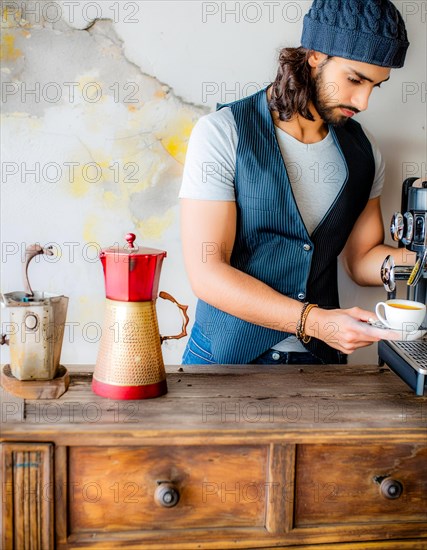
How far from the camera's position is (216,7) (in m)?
2.23

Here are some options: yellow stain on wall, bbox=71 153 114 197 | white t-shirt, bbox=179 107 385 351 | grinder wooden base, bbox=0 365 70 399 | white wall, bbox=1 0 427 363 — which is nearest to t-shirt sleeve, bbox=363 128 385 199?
white t-shirt, bbox=179 107 385 351

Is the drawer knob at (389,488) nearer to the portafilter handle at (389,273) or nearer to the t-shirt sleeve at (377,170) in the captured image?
the portafilter handle at (389,273)

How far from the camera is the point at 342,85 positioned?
198 centimetres

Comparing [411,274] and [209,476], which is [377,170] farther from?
[209,476]

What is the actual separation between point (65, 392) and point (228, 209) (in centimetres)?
68

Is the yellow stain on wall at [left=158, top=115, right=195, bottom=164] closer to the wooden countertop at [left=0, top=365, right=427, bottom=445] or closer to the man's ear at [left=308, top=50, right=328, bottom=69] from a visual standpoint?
the man's ear at [left=308, top=50, right=328, bottom=69]

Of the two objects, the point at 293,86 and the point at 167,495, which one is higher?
the point at 293,86

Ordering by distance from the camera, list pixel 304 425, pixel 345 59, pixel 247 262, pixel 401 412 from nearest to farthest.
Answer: pixel 304 425, pixel 401 412, pixel 345 59, pixel 247 262

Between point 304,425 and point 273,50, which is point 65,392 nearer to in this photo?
point 304,425

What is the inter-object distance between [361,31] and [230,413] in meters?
1.07

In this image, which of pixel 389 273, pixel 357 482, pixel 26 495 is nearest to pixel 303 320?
pixel 389 273

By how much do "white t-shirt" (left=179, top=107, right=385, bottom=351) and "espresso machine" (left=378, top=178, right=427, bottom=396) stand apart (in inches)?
11.4

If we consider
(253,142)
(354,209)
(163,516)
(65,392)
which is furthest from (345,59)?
(163,516)

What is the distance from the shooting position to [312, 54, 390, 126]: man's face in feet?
6.38
